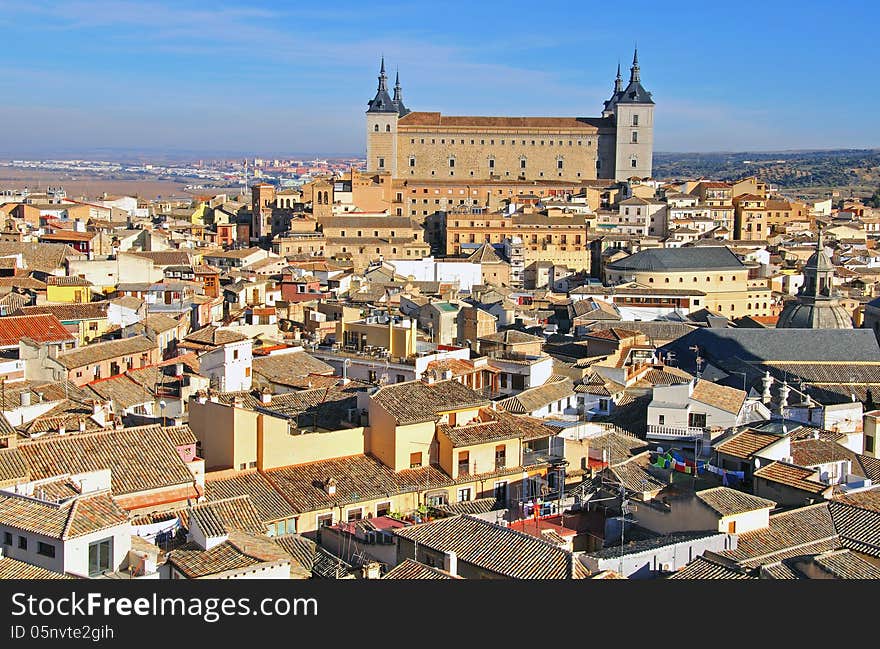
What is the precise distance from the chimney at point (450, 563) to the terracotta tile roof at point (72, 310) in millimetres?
12473

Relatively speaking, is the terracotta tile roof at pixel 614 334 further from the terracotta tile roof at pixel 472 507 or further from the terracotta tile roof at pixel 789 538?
the terracotta tile roof at pixel 789 538

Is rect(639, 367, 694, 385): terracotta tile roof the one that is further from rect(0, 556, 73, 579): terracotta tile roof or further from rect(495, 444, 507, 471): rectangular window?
rect(0, 556, 73, 579): terracotta tile roof

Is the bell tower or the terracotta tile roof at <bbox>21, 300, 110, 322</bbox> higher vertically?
the bell tower

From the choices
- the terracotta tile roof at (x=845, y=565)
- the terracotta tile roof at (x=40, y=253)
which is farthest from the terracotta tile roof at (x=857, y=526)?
the terracotta tile roof at (x=40, y=253)

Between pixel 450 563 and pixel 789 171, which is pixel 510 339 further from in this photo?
pixel 789 171

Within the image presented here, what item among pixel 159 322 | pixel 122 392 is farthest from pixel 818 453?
pixel 159 322

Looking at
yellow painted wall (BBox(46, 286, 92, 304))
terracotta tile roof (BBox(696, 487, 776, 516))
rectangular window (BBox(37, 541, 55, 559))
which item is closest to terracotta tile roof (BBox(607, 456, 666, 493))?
terracotta tile roof (BBox(696, 487, 776, 516))

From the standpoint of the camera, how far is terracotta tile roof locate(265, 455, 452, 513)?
1032 centimetres

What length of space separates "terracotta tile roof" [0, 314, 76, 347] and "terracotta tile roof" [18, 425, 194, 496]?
7184 millimetres

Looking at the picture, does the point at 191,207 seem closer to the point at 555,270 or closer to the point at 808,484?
the point at 555,270

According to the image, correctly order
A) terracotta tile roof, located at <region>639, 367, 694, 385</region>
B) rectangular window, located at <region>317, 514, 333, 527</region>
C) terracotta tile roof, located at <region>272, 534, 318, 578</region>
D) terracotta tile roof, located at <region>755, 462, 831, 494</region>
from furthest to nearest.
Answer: terracotta tile roof, located at <region>639, 367, 694, 385</region> < terracotta tile roof, located at <region>755, 462, 831, 494</region> < rectangular window, located at <region>317, 514, 333, 527</region> < terracotta tile roof, located at <region>272, 534, 318, 578</region>

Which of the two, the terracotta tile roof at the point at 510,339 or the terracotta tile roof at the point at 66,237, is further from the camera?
the terracotta tile roof at the point at 66,237

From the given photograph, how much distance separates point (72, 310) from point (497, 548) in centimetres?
1322

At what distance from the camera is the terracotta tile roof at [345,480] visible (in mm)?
10320
